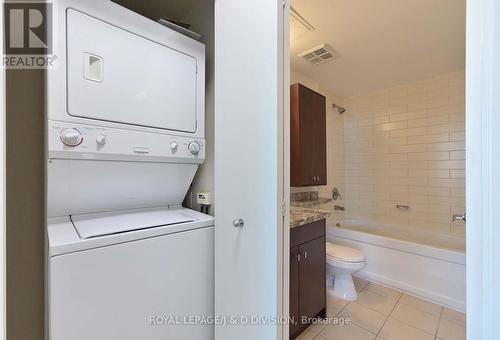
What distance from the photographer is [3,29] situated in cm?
37

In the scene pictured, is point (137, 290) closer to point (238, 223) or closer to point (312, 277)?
point (238, 223)

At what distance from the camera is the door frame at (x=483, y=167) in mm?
464

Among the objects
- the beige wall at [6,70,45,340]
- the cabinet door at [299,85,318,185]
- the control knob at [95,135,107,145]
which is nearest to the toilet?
→ the cabinet door at [299,85,318,185]

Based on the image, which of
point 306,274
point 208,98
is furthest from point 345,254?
point 208,98

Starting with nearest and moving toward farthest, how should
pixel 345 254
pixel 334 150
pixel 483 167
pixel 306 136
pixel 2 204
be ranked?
pixel 2 204 → pixel 483 167 → pixel 306 136 → pixel 345 254 → pixel 334 150

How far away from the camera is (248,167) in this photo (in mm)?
1144

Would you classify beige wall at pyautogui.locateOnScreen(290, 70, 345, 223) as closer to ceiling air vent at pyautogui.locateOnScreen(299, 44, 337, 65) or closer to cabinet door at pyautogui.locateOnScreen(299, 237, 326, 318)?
ceiling air vent at pyautogui.locateOnScreen(299, 44, 337, 65)

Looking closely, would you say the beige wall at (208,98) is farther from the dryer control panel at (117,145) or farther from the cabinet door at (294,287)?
the cabinet door at (294,287)

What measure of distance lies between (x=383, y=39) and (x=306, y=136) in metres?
1.17

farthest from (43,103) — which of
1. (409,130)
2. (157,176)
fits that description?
(409,130)

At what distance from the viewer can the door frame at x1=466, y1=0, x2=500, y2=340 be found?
46 centimetres

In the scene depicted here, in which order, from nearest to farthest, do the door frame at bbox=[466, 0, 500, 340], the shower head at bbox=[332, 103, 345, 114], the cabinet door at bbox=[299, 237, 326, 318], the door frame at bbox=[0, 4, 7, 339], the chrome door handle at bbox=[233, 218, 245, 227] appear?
the door frame at bbox=[0, 4, 7, 339] → the door frame at bbox=[466, 0, 500, 340] → the chrome door handle at bbox=[233, 218, 245, 227] → the cabinet door at bbox=[299, 237, 326, 318] → the shower head at bbox=[332, 103, 345, 114]

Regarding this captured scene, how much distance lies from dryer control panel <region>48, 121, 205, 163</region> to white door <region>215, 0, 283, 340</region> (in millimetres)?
231

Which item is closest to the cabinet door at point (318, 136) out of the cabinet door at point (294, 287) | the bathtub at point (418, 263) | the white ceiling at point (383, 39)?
the white ceiling at point (383, 39)
